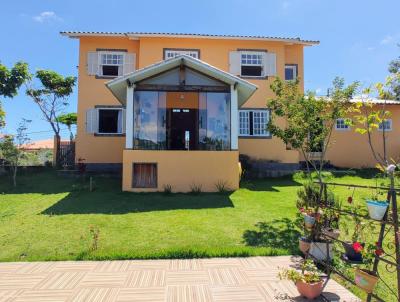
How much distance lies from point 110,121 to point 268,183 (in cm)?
939

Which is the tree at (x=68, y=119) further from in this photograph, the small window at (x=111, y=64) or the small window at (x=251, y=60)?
the small window at (x=251, y=60)

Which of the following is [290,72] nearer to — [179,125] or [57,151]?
[179,125]

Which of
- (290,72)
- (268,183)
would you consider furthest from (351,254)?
(290,72)

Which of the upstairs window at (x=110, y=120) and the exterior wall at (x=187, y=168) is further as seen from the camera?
→ the upstairs window at (x=110, y=120)

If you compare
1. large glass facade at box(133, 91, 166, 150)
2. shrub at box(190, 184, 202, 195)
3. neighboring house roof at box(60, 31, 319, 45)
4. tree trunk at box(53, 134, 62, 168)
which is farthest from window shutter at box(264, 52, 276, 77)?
tree trunk at box(53, 134, 62, 168)

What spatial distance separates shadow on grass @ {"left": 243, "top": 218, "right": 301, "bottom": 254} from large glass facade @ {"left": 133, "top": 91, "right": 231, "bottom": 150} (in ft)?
16.6

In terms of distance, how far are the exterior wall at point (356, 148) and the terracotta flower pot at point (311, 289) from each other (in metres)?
16.8

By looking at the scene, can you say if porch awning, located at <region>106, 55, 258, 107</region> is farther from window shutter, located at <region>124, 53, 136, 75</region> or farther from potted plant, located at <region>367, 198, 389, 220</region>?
potted plant, located at <region>367, 198, 389, 220</region>

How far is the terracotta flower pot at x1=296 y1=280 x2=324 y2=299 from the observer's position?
4453mm

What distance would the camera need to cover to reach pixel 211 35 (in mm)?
17688

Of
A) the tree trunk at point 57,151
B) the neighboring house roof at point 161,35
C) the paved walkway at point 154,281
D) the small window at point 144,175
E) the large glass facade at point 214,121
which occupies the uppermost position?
the neighboring house roof at point 161,35

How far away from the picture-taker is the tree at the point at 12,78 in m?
18.1

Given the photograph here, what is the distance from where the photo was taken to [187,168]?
12.5 m

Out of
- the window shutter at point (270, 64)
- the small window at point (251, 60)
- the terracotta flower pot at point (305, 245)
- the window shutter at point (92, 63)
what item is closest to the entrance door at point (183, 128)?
the small window at point (251, 60)
